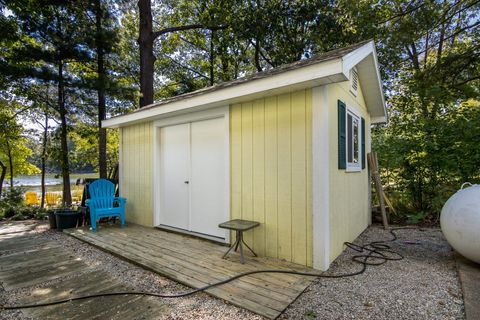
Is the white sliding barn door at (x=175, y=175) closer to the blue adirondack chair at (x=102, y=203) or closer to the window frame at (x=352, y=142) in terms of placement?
the blue adirondack chair at (x=102, y=203)

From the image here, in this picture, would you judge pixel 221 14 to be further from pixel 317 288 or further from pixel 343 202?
pixel 317 288

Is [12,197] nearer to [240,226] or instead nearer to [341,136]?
[240,226]

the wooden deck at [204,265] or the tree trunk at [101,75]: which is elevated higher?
the tree trunk at [101,75]

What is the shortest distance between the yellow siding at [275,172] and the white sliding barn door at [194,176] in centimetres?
34

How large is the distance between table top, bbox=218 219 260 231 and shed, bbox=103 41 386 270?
0.15 m

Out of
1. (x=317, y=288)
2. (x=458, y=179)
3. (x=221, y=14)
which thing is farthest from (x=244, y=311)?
(x=221, y=14)

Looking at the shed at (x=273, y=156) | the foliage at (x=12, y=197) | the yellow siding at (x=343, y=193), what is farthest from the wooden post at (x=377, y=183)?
the foliage at (x=12, y=197)

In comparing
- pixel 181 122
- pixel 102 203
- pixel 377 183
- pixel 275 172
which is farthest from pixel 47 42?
pixel 377 183

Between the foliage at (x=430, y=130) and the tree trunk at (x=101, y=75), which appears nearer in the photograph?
the foliage at (x=430, y=130)

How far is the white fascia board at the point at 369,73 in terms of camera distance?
2.71 metres

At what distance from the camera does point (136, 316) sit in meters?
2.06

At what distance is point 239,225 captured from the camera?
315 cm

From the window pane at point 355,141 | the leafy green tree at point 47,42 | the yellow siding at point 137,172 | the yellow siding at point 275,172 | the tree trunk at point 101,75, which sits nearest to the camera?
the yellow siding at point 275,172

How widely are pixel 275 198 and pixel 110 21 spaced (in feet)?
24.2
